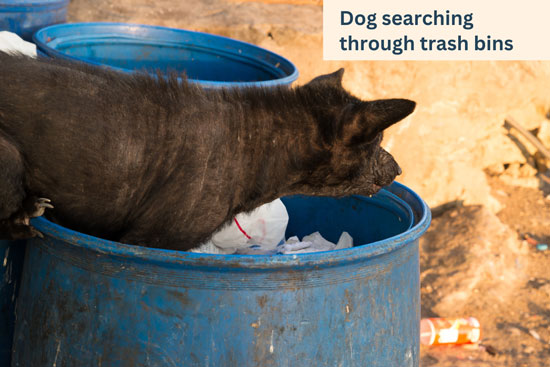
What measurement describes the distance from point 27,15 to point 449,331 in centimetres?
323

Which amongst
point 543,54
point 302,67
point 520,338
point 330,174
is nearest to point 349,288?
point 330,174

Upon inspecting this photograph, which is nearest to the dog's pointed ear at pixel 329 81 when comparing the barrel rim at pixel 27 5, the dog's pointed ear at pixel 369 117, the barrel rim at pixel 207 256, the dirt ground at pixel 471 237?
the dog's pointed ear at pixel 369 117

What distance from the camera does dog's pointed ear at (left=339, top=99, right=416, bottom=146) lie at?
2633 millimetres

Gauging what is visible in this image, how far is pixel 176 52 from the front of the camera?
4504mm

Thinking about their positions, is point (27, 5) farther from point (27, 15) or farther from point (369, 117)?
point (369, 117)

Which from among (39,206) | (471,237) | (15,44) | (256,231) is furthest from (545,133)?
(39,206)

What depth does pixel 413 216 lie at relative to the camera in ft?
9.34

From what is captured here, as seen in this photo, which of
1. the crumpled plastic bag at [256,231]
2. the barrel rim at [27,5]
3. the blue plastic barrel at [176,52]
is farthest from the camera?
the blue plastic barrel at [176,52]

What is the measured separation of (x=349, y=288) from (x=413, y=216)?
607 millimetres

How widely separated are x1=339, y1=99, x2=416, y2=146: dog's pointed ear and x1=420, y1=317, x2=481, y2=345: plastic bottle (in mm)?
1742

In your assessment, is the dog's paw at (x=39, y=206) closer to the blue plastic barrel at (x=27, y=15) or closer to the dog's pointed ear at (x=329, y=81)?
the dog's pointed ear at (x=329, y=81)

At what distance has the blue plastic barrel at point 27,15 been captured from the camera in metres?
4.15

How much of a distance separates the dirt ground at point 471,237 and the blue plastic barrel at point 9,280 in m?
2.40

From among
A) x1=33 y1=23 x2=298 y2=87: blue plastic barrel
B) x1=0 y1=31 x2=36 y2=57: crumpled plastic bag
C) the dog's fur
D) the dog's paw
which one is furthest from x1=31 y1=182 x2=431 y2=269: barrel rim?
x1=33 y1=23 x2=298 y2=87: blue plastic barrel
